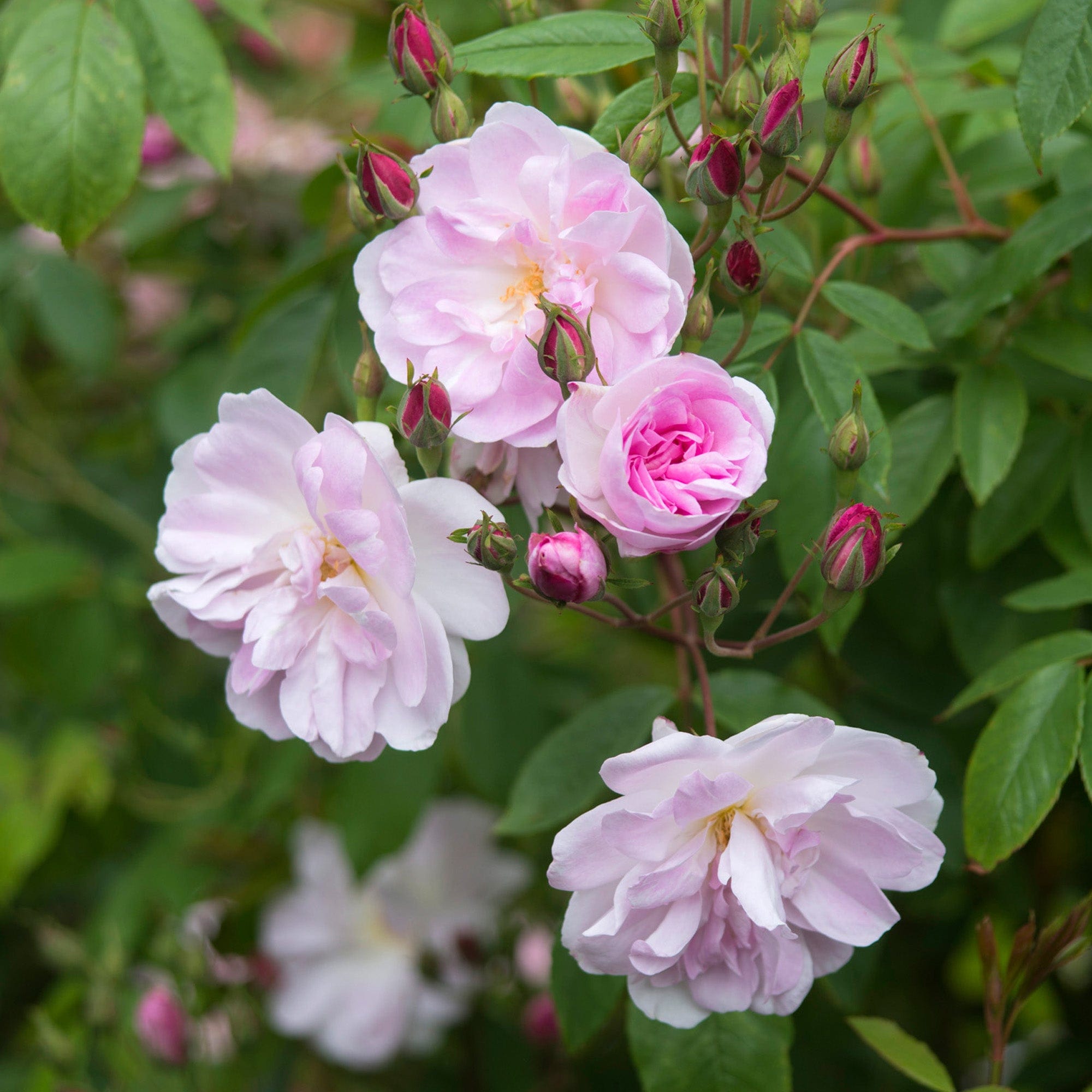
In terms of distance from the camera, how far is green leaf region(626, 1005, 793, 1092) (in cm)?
78

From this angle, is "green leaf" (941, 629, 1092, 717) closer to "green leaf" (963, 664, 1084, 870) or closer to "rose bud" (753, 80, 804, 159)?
"green leaf" (963, 664, 1084, 870)

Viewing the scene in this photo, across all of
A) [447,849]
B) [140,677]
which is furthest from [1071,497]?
[140,677]

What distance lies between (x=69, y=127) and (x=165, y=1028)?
1.02m

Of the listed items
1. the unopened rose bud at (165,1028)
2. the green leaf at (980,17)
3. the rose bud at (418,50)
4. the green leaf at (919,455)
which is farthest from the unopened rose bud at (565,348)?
the unopened rose bud at (165,1028)

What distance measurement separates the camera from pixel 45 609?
154 cm

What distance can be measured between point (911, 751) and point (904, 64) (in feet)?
2.19

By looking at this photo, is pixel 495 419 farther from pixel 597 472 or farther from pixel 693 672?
pixel 693 672

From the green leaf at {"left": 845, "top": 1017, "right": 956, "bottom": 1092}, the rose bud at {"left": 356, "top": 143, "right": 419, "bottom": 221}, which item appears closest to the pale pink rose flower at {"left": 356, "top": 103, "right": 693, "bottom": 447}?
the rose bud at {"left": 356, "top": 143, "right": 419, "bottom": 221}

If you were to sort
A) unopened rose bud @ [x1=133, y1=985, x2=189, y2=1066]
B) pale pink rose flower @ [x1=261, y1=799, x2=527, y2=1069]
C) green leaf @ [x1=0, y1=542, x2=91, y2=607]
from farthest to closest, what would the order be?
1. pale pink rose flower @ [x1=261, y1=799, x2=527, y2=1069]
2. green leaf @ [x1=0, y1=542, x2=91, y2=607]
3. unopened rose bud @ [x1=133, y1=985, x2=189, y2=1066]

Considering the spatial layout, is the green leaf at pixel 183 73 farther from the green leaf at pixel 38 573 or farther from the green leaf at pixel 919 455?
the green leaf at pixel 38 573

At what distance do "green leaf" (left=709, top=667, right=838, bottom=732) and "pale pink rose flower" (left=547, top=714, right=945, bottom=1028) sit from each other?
16 centimetres

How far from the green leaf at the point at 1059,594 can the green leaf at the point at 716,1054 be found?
1.19 ft

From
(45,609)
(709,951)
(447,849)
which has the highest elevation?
(709,951)

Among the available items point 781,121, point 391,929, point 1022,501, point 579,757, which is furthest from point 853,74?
point 391,929
